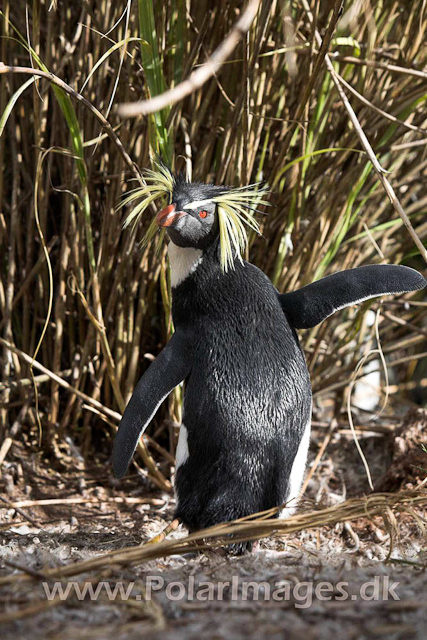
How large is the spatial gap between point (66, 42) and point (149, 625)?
125cm

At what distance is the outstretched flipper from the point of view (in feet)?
3.87

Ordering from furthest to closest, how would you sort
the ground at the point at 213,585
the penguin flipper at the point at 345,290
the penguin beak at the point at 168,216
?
the penguin flipper at the point at 345,290, the penguin beak at the point at 168,216, the ground at the point at 213,585

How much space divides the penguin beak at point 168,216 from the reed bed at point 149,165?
239mm

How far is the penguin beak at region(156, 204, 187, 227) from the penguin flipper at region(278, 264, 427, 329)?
270mm

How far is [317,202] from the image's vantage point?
1.62 m

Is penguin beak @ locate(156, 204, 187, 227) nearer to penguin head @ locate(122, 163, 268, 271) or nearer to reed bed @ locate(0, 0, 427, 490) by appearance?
penguin head @ locate(122, 163, 268, 271)

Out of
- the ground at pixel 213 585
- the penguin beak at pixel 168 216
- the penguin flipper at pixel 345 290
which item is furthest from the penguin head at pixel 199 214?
the ground at pixel 213 585

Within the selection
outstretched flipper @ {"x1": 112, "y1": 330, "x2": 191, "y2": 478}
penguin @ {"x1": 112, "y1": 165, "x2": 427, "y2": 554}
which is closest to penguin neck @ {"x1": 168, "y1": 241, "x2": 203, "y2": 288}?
penguin @ {"x1": 112, "y1": 165, "x2": 427, "y2": 554}

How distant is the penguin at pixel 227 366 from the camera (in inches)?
46.0

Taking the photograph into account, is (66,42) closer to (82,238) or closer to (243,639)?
(82,238)

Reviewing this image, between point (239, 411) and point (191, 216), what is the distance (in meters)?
0.33

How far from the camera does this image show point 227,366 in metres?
1.19

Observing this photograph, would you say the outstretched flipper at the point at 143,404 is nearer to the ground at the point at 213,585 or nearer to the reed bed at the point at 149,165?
the ground at the point at 213,585

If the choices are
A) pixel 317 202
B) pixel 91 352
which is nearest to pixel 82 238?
pixel 91 352
